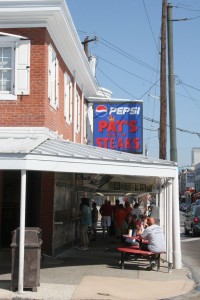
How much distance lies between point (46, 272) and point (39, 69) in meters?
5.36

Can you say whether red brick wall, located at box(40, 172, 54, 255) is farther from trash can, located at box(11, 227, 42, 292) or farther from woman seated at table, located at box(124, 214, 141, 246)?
trash can, located at box(11, 227, 42, 292)

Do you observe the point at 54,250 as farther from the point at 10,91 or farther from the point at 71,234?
the point at 10,91

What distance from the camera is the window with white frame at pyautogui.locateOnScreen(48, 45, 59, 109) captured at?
14736mm

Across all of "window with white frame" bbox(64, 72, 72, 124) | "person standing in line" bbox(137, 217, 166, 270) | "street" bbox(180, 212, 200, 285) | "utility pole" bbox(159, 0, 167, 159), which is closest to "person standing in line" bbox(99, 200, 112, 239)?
"street" bbox(180, 212, 200, 285)

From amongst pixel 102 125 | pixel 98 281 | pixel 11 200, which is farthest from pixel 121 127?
pixel 98 281

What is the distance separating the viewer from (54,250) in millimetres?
14906

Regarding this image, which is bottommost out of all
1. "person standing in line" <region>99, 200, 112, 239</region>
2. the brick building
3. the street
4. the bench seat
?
the street

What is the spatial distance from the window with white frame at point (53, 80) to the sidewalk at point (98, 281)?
4606 millimetres

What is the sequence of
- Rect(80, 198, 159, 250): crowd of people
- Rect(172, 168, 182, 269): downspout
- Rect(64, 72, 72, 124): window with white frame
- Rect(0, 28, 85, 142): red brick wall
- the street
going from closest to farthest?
Rect(172, 168, 182, 269): downspout, the street, Rect(0, 28, 85, 142): red brick wall, Rect(80, 198, 159, 250): crowd of people, Rect(64, 72, 72, 124): window with white frame

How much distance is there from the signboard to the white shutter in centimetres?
803

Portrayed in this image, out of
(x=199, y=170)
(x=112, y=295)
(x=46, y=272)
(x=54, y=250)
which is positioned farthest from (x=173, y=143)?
(x=199, y=170)

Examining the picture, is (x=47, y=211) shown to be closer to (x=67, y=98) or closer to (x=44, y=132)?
(x=44, y=132)

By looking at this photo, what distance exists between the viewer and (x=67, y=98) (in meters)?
18.5

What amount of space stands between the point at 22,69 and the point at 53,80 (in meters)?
1.64
